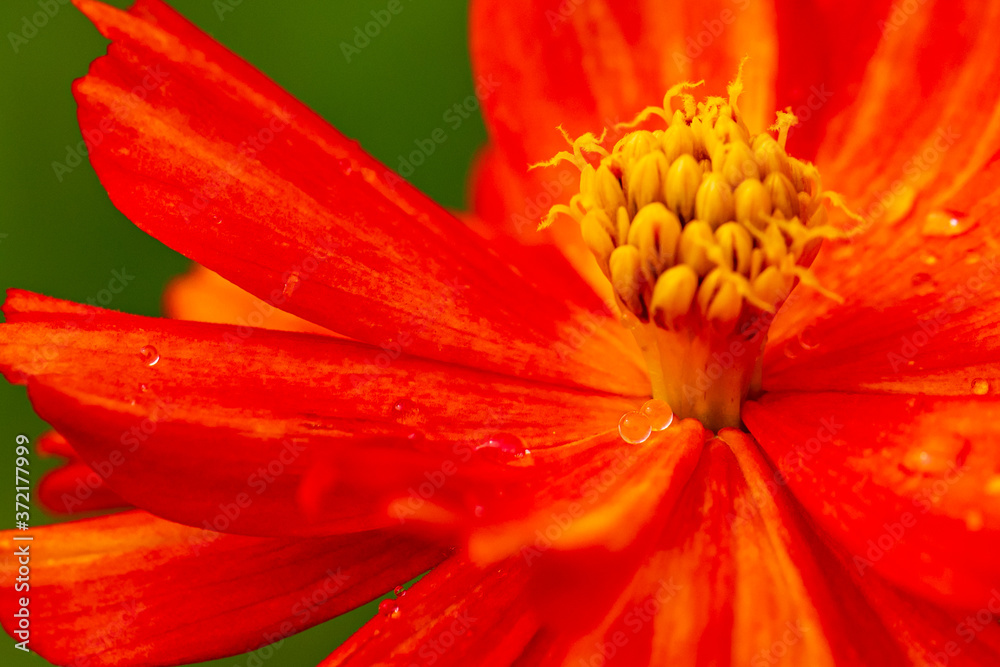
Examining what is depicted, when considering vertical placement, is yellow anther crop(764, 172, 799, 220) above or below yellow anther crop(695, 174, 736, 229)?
above

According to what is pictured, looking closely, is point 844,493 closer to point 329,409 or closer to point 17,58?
point 329,409

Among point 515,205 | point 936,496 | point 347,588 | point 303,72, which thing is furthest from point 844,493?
point 303,72

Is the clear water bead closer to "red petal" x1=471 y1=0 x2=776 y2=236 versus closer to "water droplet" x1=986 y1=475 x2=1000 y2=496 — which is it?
"water droplet" x1=986 y1=475 x2=1000 y2=496

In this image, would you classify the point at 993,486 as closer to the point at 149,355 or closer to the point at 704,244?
the point at 704,244
